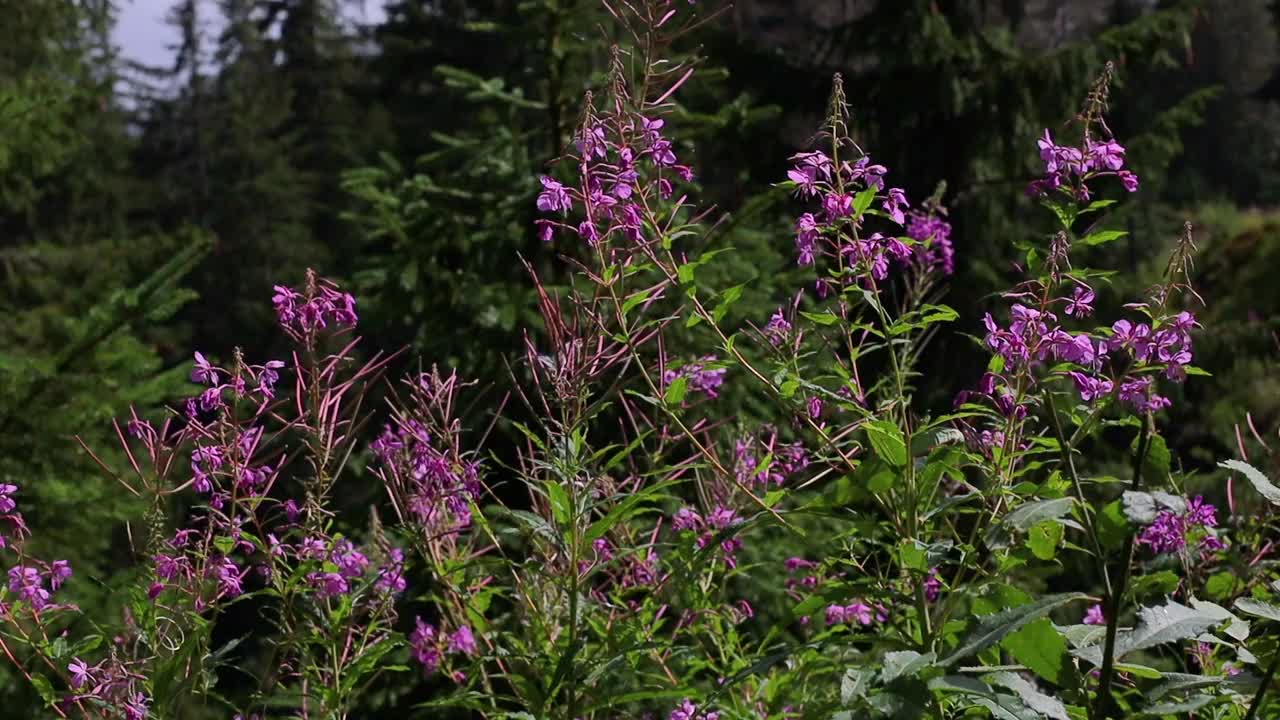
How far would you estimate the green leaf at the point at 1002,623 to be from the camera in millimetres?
1456

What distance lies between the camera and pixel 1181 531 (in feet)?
6.83

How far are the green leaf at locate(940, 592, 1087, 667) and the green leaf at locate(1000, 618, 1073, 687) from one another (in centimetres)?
6

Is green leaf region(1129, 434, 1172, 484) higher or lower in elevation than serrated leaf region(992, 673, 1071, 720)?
higher

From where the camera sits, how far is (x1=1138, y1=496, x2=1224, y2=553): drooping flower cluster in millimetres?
2074

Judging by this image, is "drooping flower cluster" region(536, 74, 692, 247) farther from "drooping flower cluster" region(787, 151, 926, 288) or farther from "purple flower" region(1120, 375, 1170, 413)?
"purple flower" region(1120, 375, 1170, 413)

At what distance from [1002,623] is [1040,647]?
128 mm

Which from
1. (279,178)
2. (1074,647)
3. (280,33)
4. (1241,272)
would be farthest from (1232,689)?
(280,33)

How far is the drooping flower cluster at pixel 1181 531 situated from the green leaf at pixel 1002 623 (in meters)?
0.50

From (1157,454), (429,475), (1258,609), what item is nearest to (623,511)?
(429,475)

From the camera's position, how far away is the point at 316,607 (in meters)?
2.26

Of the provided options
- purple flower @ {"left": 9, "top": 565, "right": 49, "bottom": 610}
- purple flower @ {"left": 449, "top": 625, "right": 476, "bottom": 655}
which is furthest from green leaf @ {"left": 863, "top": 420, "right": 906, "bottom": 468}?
purple flower @ {"left": 9, "top": 565, "right": 49, "bottom": 610}

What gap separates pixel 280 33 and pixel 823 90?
3248 cm

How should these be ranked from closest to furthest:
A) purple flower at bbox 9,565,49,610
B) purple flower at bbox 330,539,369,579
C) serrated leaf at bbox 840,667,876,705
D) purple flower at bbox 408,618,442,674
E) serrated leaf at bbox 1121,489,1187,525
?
serrated leaf at bbox 1121,489,1187,525 → serrated leaf at bbox 840,667,876,705 → purple flower at bbox 9,565,49,610 → purple flower at bbox 330,539,369,579 → purple flower at bbox 408,618,442,674

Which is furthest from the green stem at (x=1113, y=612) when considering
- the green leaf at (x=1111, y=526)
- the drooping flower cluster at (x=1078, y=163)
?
the drooping flower cluster at (x=1078, y=163)
